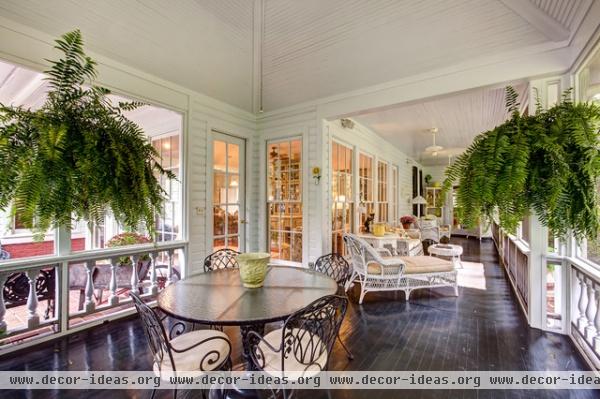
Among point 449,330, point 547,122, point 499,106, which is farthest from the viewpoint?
point 499,106

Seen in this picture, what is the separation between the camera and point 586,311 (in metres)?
2.26

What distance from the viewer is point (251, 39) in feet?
11.0

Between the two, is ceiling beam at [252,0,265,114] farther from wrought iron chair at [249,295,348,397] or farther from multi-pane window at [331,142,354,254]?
wrought iron chair at [249,295,348,397]

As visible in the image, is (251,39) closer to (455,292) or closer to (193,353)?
(193,353)

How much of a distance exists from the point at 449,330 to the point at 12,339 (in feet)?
14.2

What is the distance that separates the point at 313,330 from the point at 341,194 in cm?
358

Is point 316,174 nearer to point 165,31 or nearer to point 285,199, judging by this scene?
point 285,199

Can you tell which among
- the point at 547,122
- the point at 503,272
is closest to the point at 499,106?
the point at 503,272

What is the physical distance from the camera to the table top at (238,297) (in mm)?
1518

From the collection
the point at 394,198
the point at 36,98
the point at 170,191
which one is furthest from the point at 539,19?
the point at 36,98

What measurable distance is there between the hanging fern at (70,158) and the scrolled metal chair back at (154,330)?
1.65 feet

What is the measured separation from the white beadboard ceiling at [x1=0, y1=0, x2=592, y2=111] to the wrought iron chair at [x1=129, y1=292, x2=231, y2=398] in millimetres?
2621

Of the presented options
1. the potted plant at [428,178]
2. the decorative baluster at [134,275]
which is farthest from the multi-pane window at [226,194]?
the potted plant at [428,178]

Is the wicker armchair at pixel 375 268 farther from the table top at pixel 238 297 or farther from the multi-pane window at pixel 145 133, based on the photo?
the multi-pane window at pixel 145 133
